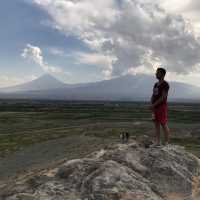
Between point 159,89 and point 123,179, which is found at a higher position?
point 159,89

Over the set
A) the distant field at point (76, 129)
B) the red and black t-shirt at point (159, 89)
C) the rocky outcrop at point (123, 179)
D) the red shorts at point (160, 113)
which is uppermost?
the red and black t-shirt at point (159, 89)

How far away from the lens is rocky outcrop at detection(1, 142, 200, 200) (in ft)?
31.4

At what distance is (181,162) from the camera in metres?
12.9

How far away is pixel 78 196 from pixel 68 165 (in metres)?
1.74

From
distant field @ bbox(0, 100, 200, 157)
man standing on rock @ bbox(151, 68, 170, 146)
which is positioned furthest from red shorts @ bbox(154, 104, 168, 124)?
distant field @ bbox(0, 100, 200, 157)

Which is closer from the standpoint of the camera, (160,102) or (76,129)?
(160,102)

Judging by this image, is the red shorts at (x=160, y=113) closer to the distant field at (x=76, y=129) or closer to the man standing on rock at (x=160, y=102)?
the man standing on rock at (x=160, y=102)

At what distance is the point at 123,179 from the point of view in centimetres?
1023

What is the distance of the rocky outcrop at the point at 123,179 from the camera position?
959cm

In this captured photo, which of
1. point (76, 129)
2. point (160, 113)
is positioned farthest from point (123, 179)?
point (76, 129)

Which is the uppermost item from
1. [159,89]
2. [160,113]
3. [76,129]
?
[159,89]


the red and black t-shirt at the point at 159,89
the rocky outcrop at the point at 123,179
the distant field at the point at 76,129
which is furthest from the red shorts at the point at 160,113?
the distant field at the point at 76,129

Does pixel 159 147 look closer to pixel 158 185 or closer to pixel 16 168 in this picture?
pixel 158 185

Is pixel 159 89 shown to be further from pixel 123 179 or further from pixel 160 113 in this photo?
pixel 123 179
